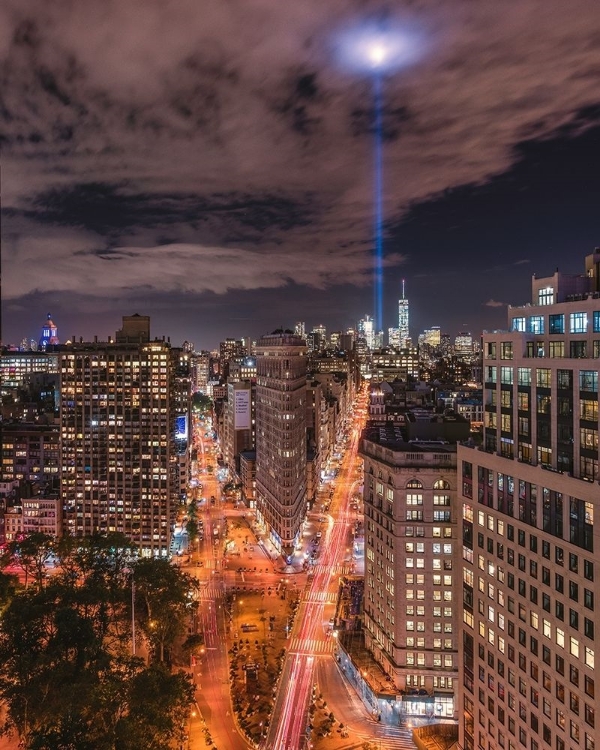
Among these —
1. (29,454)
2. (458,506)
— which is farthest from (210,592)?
(29,454)

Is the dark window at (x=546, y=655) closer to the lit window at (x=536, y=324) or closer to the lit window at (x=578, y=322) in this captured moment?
the lit window at (x=578, y=322)

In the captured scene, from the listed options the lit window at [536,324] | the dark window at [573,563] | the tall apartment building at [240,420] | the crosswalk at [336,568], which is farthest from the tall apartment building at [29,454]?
the dark window at [573,563]

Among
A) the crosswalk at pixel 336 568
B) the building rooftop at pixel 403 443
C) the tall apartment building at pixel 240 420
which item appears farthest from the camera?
the tall apartment building at pixel 240 420

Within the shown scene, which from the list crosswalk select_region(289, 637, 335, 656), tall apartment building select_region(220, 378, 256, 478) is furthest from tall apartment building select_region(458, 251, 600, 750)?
tall apartment building select_region(220, 378, 256, 478)

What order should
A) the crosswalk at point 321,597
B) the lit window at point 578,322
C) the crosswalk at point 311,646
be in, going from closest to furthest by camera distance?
the lit window at point 578,322
the crosswalk at point 311,646
the crosswalk at point 321,597

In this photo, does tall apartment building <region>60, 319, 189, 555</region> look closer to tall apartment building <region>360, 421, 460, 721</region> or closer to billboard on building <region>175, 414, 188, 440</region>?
billboard on building <region>175, 414, 188, 440</region>

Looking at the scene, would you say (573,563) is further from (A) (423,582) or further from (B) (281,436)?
(B) (281,436)
